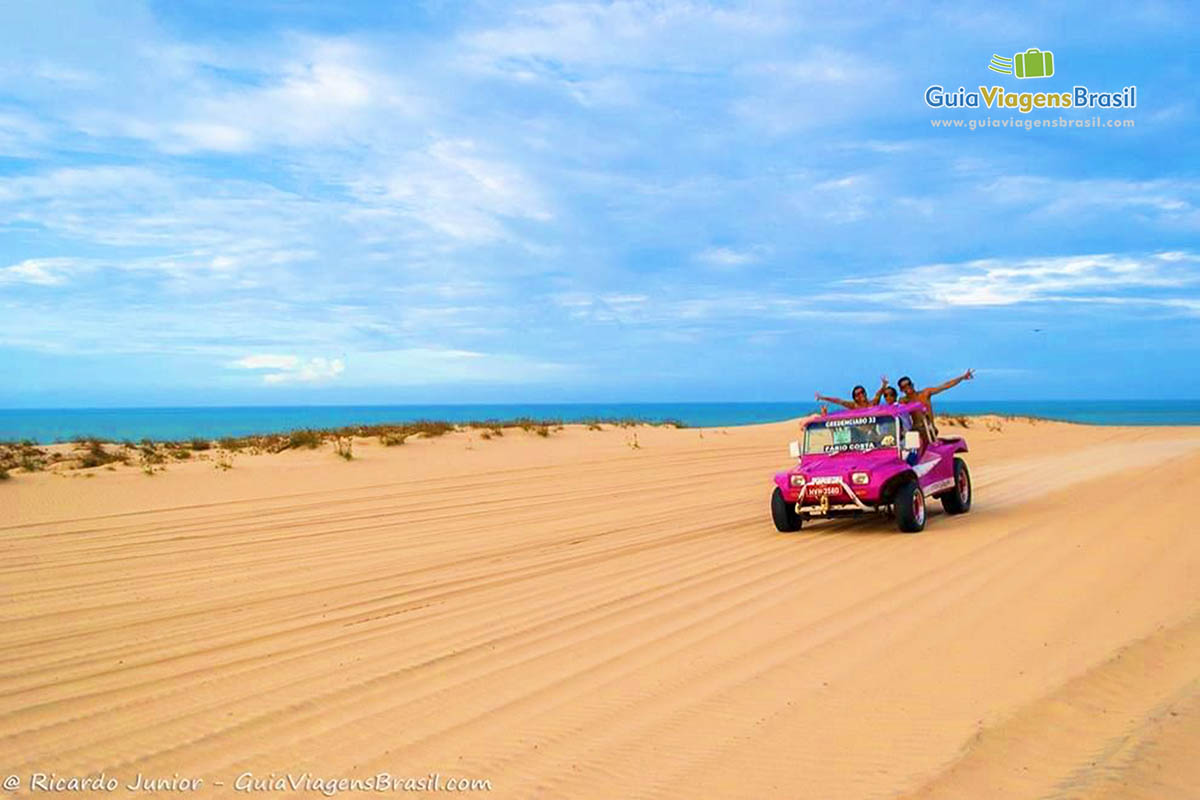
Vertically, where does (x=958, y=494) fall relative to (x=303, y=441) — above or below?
below

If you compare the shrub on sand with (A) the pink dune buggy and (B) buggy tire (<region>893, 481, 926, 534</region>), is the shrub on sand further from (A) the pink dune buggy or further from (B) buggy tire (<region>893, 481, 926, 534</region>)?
(B) buggy tire (<region>893, 481, 926, 534</region>)

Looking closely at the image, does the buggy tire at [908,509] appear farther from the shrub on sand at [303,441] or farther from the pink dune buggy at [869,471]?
the shrub on sand at [303,441]

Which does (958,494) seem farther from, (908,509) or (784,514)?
(784,514)

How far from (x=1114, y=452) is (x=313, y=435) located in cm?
2057

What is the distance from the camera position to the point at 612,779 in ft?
14.6

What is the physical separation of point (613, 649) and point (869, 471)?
19.1ft

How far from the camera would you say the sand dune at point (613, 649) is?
15.2 feet

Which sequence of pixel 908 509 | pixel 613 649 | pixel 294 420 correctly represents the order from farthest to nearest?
pixel 294 420 → pixel 908 509 → pixel 613 649

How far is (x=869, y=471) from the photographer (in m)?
11.3

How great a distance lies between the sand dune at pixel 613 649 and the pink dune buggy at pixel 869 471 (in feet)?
1.23

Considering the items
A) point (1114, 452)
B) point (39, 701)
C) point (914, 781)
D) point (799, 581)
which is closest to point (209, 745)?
point (39, 701)

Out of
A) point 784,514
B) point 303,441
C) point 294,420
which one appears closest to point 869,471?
point 784,514

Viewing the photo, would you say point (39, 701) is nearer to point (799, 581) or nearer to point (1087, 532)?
point (799, 581)

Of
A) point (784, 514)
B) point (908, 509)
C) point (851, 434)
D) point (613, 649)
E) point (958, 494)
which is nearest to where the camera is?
point (613, 649)
